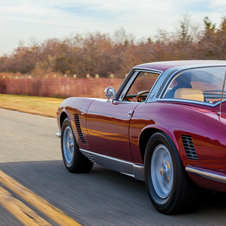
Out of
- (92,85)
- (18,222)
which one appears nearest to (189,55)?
(92,85)

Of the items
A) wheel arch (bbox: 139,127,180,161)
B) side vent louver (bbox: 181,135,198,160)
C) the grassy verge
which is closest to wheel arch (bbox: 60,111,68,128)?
wheel arch (bbox: 139,127,180,161)

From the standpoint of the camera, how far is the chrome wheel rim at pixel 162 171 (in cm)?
395

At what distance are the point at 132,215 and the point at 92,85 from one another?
24527 millimetres

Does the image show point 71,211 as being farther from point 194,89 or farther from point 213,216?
point 194,89

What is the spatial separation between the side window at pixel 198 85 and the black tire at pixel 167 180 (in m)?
0.52

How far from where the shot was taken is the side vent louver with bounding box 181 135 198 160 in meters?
3.51

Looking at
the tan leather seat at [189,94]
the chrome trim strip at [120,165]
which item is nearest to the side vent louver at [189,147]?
the tan leather seat at [189,94]

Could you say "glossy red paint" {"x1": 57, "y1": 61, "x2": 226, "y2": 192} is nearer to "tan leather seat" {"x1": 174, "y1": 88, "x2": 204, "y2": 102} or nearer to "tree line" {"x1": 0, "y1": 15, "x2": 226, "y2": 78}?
"tan leather seat" {"x1": 174, "y1": 88, "x2": 204, "y2": 102}

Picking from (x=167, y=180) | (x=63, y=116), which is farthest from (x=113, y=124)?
(x=63, y=116)

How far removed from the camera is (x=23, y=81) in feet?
138

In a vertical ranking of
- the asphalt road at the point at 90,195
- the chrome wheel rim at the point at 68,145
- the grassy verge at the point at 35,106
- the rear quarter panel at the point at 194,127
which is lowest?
the grassy verge at the point at 35,106

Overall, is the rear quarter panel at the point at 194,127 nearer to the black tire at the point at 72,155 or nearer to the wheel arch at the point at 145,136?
the wheel arch at the point at 145,136

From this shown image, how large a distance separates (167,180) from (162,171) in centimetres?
11

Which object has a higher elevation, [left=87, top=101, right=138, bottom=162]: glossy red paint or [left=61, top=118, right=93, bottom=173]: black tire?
[left=87, top=101, right=138, bottom=162]: glossy red paint
